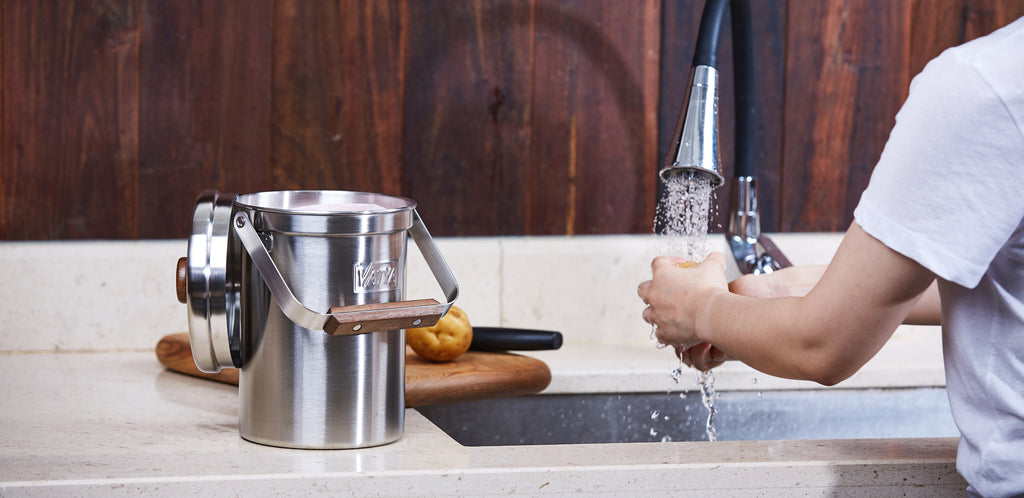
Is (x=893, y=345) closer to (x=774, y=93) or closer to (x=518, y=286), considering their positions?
(x=774, y=93)

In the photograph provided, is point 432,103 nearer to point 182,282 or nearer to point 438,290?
point 438,290

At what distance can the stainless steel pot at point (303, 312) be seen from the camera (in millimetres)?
830

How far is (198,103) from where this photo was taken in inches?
54.4

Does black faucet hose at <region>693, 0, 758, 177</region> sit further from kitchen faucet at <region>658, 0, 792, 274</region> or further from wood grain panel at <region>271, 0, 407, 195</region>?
wood grain panel at <region>271, 0, 407, 195</region>

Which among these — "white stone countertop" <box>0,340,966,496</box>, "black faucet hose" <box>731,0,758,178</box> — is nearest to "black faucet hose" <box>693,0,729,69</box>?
"black faucet hose" <box>731,0,758,178</box>

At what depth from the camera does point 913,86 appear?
0.67m

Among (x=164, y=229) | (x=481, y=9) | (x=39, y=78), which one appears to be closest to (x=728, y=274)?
(x=481, y=9)

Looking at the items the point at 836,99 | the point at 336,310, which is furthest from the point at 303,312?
the point at 836,99

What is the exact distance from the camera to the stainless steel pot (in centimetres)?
83

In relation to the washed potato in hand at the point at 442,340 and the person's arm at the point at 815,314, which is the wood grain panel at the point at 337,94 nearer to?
the washed potato in hand at the point at 442,340

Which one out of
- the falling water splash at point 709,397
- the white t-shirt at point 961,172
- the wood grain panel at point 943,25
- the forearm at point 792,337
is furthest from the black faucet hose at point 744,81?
the white t-shirt at point 961,172

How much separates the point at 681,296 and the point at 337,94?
718 mm

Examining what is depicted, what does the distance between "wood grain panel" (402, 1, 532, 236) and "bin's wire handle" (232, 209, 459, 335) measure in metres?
0.62

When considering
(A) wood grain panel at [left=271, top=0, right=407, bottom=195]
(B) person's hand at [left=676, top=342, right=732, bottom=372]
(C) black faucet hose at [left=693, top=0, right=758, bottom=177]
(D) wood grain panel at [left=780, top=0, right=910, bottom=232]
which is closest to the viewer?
(B) person's hand at [left=676, top=342, right=732, bottom=372]
